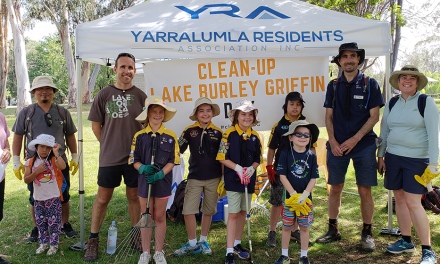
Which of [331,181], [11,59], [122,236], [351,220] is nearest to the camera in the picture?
[331,181]

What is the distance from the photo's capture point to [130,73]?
3.84 metres

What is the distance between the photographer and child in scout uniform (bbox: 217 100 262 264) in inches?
142

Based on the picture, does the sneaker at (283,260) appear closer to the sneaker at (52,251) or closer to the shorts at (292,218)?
the shorts at (292,218)

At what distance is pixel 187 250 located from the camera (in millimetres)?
3916

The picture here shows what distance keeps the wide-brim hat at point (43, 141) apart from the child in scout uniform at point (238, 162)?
1937mm

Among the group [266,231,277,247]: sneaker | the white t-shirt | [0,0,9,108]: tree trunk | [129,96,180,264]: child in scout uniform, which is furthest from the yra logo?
[0,0,9,108]: tree trunk

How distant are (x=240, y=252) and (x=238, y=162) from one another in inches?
41.5

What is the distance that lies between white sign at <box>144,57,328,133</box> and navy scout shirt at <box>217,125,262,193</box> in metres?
0.86

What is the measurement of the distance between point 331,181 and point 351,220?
49.3 inches

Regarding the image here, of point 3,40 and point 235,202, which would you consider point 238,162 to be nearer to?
point 235,202

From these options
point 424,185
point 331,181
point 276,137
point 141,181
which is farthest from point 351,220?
point 141,181

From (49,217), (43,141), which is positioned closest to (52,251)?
(49,217)

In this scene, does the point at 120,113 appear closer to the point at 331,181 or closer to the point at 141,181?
the point at 141,181

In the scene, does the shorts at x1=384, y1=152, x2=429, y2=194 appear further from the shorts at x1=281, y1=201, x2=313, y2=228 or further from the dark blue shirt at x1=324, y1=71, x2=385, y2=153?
the shorts at x1=281, y1=201, x2=313, y2=228
